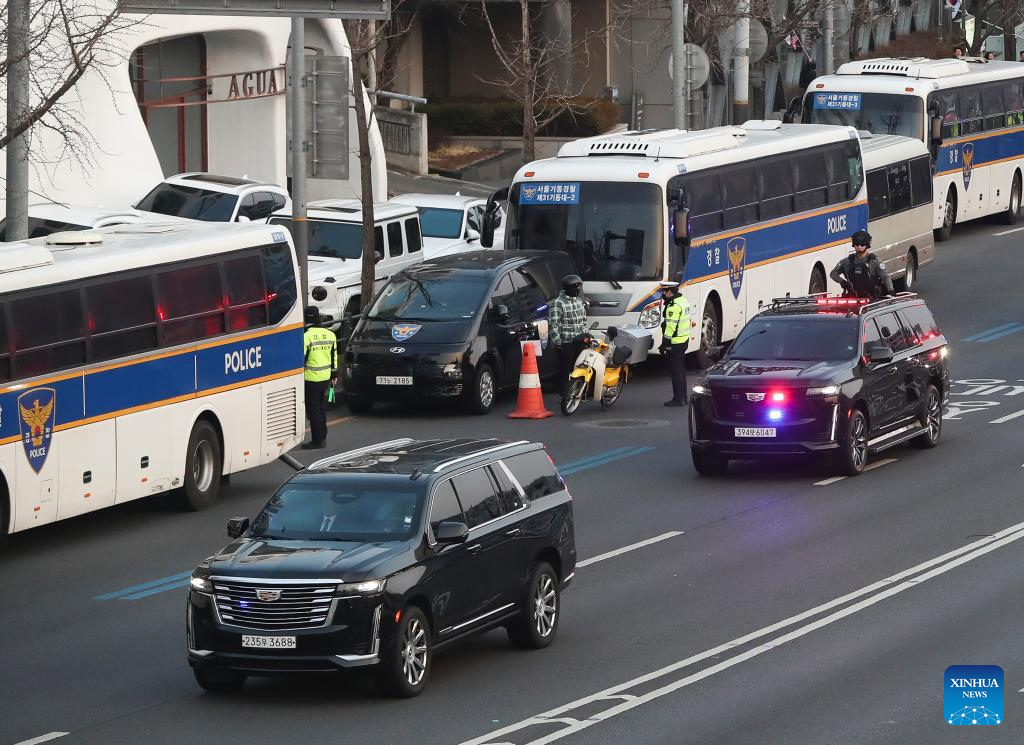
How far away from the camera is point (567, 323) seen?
86.7ft

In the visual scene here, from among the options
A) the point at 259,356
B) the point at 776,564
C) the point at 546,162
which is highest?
the point at 546,162

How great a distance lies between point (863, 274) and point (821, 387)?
21.1 feet

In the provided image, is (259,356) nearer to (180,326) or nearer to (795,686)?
(180,326)

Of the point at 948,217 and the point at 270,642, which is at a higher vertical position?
the point at 948,217

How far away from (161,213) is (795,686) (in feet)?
74.3

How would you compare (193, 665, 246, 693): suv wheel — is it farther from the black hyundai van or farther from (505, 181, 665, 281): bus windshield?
(505, 181, 665, 281): bus windshield

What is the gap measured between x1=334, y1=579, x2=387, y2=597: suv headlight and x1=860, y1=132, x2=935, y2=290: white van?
79.8 ft

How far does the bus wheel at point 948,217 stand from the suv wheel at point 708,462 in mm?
22788

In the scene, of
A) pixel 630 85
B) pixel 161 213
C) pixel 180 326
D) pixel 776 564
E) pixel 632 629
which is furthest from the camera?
pixel 630 85

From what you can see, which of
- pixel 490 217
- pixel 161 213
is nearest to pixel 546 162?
pixel 490 217

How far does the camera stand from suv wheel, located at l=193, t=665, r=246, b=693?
1321cm

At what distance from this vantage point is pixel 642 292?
28.5m

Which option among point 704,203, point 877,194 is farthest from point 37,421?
point 877,194

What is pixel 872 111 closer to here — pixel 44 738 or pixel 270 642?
pixel 270 642
